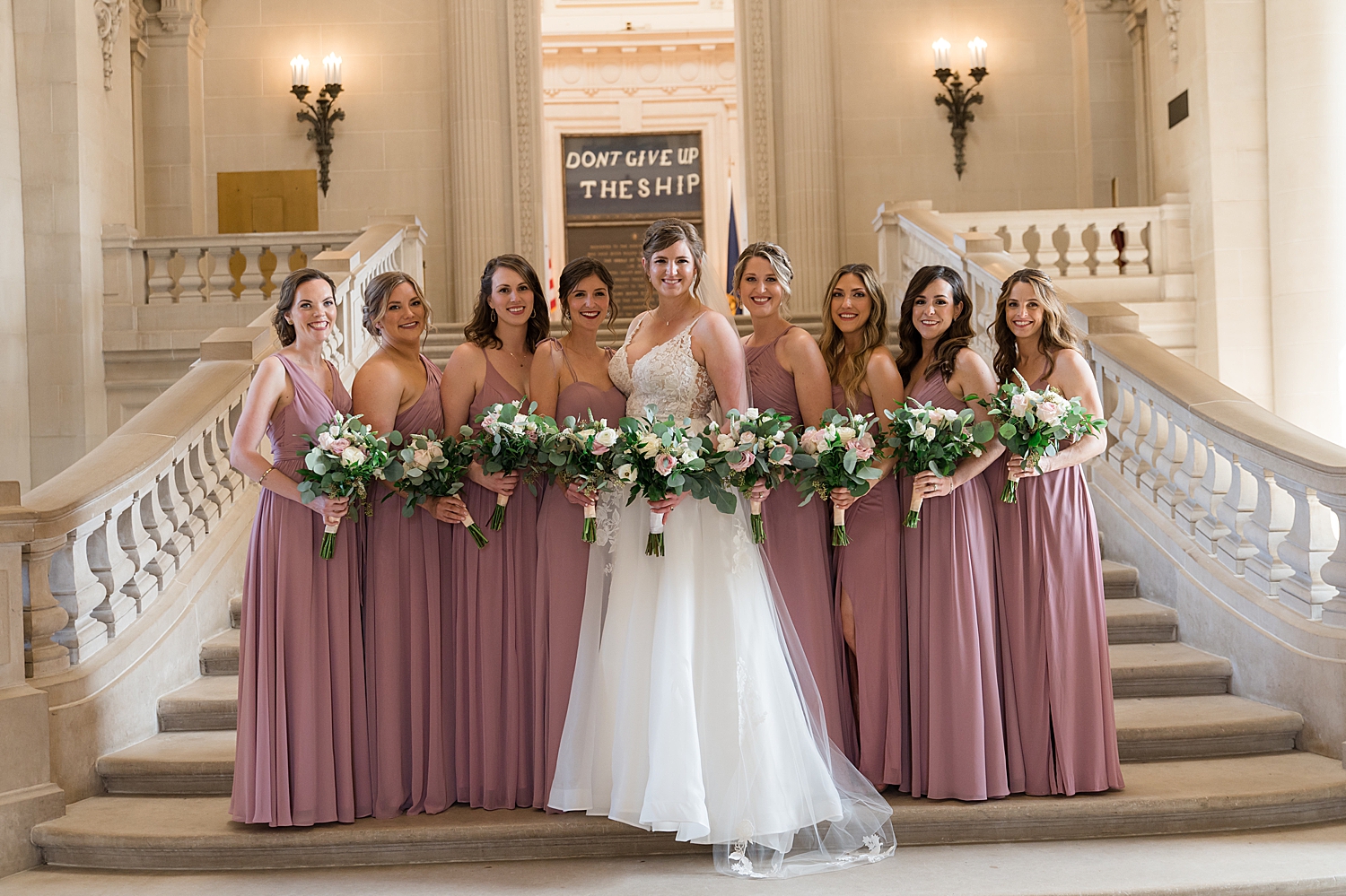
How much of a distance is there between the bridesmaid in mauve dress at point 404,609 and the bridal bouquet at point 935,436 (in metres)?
1.69

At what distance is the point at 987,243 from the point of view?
8219 mm

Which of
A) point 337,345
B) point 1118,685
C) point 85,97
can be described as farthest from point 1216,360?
point 85,97

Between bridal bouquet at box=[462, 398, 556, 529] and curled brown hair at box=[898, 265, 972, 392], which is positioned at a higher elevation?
curled brown hair at box=[898, 265, 972, 392]

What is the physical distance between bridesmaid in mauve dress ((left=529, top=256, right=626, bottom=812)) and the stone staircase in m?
0.33

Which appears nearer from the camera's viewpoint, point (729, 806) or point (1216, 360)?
point (729, 806)

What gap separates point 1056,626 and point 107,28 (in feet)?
33.2

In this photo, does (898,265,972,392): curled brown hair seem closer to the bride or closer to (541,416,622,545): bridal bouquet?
the bride

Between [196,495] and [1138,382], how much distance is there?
5.09m

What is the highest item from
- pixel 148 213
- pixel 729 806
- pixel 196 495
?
pixel 148 213

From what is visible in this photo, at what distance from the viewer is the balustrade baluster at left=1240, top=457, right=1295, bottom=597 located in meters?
5.09

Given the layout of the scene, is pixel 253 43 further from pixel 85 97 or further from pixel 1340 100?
pixel 1340 100

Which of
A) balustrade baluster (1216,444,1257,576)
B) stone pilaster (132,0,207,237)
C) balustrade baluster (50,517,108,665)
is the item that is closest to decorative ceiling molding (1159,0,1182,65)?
balustrade baluster (1216,444,1257,576)

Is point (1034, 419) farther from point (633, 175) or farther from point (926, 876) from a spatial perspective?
point (633, 175)

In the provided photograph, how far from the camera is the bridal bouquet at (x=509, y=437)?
3992mm
